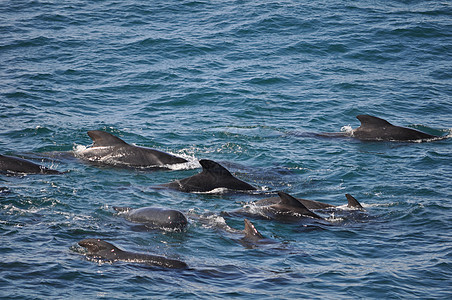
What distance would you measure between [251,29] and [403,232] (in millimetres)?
18806

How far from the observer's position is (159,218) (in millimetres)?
11781

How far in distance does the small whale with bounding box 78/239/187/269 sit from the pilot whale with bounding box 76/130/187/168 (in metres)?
5.20

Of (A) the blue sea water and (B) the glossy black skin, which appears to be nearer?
(A) the blue sea water

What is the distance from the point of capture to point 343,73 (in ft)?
79.8

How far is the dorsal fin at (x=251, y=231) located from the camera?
11.5 meters

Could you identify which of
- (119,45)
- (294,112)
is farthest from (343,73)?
(119,45)

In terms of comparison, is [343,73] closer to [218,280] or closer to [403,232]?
[403,232]

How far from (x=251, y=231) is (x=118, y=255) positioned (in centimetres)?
263

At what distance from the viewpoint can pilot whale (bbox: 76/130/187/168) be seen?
51.1ft

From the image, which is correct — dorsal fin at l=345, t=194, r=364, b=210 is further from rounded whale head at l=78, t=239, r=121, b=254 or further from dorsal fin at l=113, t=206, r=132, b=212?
rounded whale head at l=78, t=239, r=121, b=254

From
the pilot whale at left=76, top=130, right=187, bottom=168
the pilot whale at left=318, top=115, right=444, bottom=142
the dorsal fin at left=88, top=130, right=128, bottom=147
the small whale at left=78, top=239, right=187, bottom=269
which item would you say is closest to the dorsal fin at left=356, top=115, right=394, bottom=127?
the pilot whale at left=318, top=115, right=444, bottom=142

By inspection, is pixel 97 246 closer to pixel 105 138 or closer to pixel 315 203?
pixel 315 203

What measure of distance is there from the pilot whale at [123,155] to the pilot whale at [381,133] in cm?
548

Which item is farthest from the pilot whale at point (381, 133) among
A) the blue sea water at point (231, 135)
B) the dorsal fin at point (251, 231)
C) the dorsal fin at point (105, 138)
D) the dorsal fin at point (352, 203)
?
the dorsal fin at point (251, 231)
